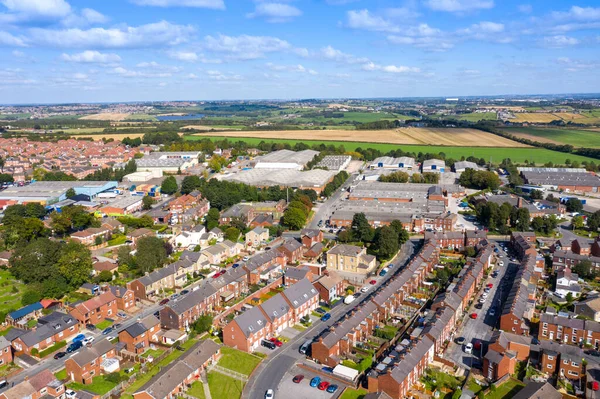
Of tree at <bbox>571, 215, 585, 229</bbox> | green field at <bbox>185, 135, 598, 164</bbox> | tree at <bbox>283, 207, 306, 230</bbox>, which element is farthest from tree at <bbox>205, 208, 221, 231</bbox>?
green field at <bbox>185, 135, 598, 164</bbox>

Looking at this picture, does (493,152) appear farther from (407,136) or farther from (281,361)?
(281,361)

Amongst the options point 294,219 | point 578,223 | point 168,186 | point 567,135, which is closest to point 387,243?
point 294,219

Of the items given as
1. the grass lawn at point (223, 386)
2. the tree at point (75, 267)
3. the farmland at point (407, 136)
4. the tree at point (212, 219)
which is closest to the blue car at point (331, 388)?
the grass lawn at point (223, 386)

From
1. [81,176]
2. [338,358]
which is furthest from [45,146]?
[338,358]

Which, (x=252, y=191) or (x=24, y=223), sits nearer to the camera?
(x=24, y=223)

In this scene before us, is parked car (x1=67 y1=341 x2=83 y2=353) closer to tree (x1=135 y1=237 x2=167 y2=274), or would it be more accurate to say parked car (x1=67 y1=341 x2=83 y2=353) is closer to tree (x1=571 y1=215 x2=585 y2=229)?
tree (x1=135 y1=237 x2=167 y2=274)

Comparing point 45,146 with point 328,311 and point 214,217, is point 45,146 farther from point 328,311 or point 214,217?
point 328,311
